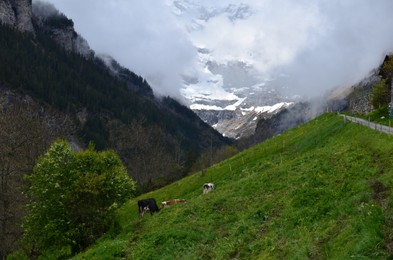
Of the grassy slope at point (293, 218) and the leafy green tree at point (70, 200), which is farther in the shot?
the leafy green tree at point (70, 200)

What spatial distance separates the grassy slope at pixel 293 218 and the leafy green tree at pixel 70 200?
2504 millimetres

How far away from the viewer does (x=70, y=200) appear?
33469 millimetres

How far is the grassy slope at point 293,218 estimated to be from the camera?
1667cm

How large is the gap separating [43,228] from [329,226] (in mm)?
23576

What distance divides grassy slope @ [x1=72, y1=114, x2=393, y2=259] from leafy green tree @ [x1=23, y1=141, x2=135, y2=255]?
2504 millimetres

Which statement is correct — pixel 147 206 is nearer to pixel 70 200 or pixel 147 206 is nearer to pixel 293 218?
pixel 70 200

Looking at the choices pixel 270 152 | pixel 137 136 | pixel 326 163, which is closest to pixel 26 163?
pixel 270 152

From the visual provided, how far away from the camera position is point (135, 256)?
81.0ft

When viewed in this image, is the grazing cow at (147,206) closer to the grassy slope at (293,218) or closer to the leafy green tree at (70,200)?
the leafy green tree at (70,200)

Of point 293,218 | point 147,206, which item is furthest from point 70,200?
point 293,218

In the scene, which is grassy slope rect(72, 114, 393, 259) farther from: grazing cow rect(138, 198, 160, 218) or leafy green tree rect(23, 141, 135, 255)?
grazing cow rect(138, 198, 160, 218)

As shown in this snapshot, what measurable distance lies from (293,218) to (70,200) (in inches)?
738

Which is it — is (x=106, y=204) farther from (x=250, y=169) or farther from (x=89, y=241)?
(x=250, y=169)

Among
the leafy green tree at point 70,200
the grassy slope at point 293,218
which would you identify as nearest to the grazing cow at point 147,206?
the leafy green tree at point 70,200
